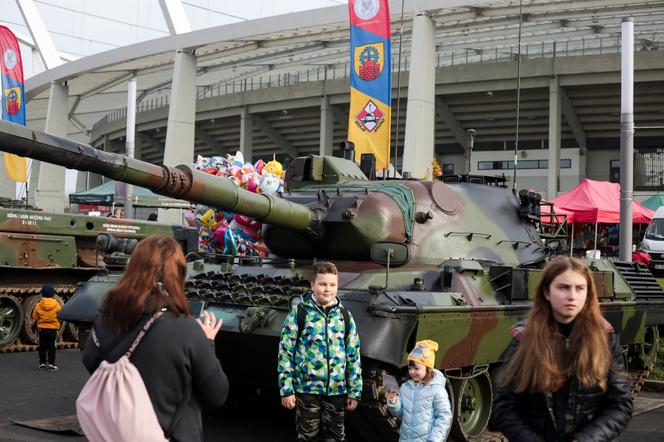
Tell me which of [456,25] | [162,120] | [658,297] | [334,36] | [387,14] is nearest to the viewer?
[658,297]

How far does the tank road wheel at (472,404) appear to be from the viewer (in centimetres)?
777

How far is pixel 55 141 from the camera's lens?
680cm

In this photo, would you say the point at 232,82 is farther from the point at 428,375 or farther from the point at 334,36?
the point at 428,375

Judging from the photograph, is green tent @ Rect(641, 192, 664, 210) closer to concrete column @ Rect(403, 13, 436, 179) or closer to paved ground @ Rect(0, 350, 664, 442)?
concrete column @ Rect(403, 13, 436, 179)

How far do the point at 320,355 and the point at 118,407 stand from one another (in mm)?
2630

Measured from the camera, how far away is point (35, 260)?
14.2m

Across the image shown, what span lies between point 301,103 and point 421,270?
29.4 metres

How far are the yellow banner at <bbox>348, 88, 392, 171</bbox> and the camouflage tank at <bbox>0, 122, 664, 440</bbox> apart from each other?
249 inches

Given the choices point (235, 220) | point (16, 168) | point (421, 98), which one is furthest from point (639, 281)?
point (16, 168)

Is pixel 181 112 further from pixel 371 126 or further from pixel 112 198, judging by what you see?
pixel 371 126

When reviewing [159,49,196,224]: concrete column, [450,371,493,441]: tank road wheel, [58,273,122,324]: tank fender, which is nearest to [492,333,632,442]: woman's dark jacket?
[450,371,493,441]: tank road wheel

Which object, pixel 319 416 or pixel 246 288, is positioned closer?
pixel 319 416

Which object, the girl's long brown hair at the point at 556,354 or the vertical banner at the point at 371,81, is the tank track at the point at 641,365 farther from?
the girl's long brown hair at the point at 556,354

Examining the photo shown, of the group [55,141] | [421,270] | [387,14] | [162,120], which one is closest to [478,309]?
[421,270]
